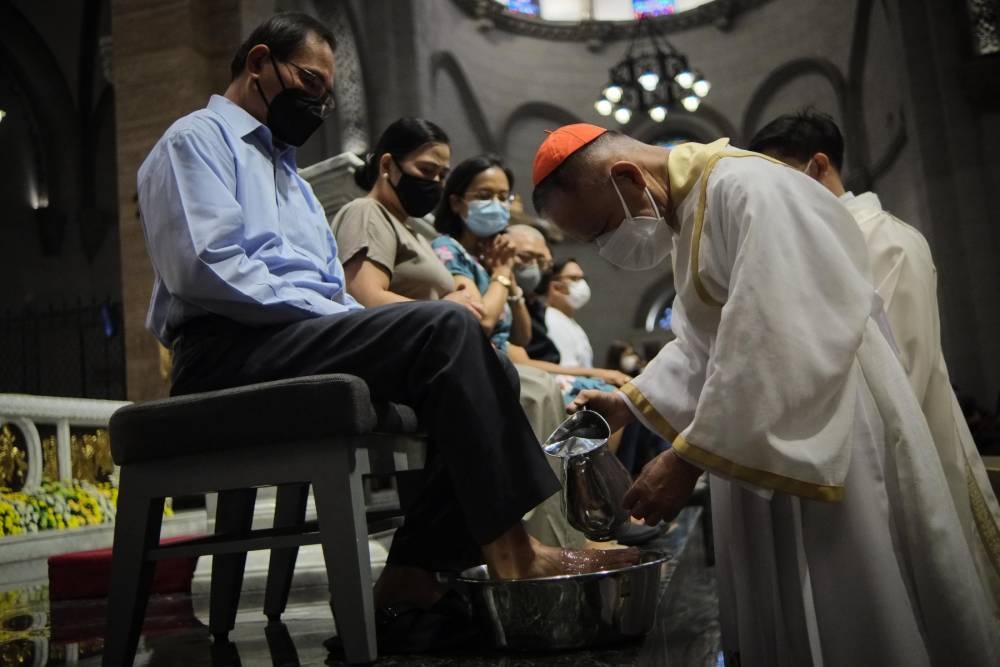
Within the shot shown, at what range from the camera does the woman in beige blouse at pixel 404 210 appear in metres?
2.92

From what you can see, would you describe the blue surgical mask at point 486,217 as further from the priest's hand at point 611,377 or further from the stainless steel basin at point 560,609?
the stainless steel basin at point 560,609

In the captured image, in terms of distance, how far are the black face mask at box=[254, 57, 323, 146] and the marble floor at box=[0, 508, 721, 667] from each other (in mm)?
1320

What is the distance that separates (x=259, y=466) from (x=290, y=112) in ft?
3.26

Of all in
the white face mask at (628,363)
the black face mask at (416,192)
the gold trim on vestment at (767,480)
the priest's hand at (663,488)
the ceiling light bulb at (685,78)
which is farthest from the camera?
the ceiling light bulb at (685,78)

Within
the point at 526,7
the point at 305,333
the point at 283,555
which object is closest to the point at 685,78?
the point at 526,7

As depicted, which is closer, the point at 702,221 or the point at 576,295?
the point at 702,221

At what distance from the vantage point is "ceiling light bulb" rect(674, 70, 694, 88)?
1173 centimetres

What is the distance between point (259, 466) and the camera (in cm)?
193

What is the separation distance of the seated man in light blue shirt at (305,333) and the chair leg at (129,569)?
277 millimetres

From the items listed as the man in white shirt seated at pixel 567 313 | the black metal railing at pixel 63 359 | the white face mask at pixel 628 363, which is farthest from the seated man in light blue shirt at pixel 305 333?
the black metal railing at pixel 63 359

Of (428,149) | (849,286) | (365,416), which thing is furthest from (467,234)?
(849,286)

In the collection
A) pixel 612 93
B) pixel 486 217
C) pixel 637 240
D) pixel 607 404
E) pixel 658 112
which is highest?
pixel 612 93

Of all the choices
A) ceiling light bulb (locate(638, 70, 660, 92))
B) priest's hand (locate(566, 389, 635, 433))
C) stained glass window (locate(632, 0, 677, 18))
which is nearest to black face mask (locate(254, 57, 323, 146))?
priest's hand (locate(566, 389, 635, 433))

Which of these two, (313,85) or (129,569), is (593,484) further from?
(313,85)
